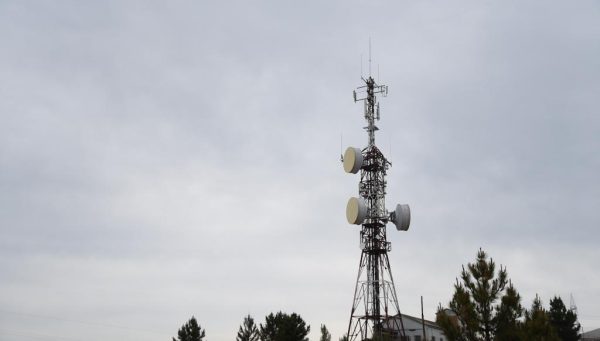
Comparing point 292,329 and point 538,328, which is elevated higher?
point 292,329

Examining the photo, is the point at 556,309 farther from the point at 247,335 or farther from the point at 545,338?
the point at 247,335

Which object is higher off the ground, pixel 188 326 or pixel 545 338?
pixel 188 326

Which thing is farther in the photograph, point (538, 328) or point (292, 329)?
point (292, 329)

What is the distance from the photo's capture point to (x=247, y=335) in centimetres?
8450

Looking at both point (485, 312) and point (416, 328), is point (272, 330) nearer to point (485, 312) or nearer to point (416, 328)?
point (416, 328)

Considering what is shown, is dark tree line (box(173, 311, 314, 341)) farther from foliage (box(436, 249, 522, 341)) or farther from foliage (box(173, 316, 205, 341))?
foliage (box(436, 249, 522, 341))

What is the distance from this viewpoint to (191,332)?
77.1 metres

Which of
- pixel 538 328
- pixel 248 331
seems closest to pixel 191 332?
pixel 248 331

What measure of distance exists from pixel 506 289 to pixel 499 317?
1.30 meters

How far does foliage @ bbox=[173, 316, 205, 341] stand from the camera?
76.8 meters

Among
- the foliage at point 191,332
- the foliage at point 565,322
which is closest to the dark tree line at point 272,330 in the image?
the foliage at point 191,332

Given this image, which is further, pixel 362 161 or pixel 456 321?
pixel 362 161

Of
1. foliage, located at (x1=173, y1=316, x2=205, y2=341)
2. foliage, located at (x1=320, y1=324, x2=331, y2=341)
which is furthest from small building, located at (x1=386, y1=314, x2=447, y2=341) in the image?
foliage, located at (x1=173, y1=316, x2=205, y2=341)

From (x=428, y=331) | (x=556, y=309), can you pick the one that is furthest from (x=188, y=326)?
(x=556, y=309)
